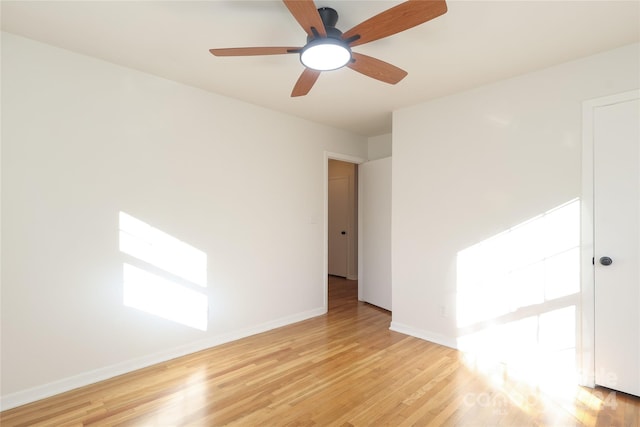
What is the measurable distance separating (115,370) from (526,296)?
3483mm

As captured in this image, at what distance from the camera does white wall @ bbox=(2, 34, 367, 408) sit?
2.21m

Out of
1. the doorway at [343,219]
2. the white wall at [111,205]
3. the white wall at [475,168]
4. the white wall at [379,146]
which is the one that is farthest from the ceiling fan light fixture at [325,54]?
the doorway at [343,219]

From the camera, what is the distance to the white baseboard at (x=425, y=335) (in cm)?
317

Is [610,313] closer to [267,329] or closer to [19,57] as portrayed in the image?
[267,329]

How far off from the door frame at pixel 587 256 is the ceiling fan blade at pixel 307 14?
219cm

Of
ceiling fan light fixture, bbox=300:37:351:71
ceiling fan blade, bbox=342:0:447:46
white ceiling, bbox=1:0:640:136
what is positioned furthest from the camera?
white ceiling, bbox=1:0:640:136

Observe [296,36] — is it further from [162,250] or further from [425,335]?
[425,335]

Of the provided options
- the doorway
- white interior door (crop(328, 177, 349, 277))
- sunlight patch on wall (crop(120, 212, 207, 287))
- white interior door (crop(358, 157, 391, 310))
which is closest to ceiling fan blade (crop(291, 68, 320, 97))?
sunlight patch on wall (crop(120, 212, 207, 287))

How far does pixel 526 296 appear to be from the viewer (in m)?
2.71

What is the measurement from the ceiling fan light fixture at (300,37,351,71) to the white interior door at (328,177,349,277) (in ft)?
15.4

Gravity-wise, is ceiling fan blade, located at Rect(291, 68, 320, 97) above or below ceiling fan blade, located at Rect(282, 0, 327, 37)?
below

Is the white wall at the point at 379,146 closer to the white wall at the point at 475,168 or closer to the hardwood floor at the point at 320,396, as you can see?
the white wall at the point at 475,168

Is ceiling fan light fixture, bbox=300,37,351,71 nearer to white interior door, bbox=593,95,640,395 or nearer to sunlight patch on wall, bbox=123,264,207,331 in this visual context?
white interior door, bbox=593,95,640,395

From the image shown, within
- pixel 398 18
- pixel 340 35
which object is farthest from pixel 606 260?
pixel 340 35
